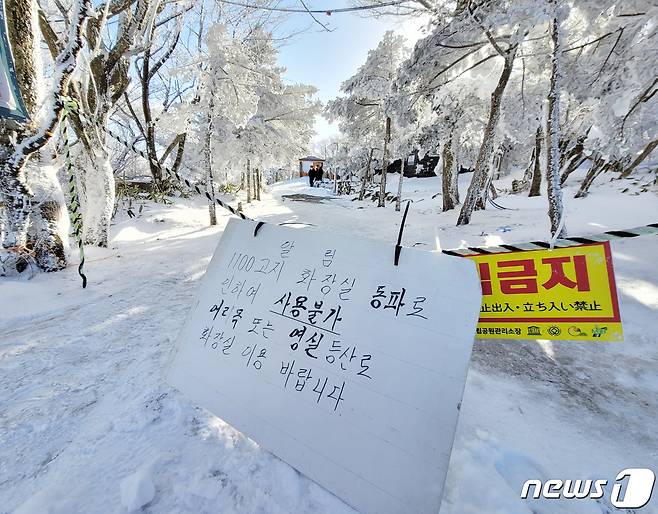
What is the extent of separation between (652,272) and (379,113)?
12.7m

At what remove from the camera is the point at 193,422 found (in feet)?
5.34

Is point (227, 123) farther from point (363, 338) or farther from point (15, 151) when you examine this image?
point (363, 338)

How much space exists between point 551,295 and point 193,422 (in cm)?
241

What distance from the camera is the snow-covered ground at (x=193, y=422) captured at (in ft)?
4.13

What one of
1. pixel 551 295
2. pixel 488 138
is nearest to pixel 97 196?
pixel 551 295

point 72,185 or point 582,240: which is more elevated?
point 72,185

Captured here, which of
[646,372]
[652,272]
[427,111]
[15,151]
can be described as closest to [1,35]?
[15,151]

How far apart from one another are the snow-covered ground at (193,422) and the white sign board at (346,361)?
183 millimetres

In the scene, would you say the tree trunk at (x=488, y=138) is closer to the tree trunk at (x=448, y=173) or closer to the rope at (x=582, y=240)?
the tree trunk at (x=448, y=173)

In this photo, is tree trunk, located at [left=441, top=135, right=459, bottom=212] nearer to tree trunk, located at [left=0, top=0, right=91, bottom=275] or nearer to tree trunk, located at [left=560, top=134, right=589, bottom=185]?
tree trunk, located at [left=560, top=134, right=589, bottom=185]

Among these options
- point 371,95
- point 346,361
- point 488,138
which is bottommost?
point 346,361

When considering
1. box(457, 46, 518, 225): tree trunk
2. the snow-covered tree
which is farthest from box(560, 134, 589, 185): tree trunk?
box(457, 46, 518, 225): tree trunk

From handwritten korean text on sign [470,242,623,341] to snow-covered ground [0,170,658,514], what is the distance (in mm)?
372

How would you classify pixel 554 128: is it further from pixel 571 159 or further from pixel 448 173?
pixel 571 159
